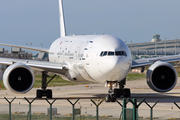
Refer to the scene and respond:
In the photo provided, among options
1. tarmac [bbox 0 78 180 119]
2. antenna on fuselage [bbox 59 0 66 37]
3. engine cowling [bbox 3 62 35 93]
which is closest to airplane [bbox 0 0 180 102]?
engine cowling [bbox 3 62 35 93]

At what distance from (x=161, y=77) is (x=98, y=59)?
5692mm

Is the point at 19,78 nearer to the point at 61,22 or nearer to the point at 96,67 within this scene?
the point at 96,67

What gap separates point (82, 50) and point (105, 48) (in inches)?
128

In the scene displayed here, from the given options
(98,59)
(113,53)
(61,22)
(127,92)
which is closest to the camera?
(113,53)

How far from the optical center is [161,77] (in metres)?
27.2

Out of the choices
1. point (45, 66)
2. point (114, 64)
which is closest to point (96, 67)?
point (114, 64)

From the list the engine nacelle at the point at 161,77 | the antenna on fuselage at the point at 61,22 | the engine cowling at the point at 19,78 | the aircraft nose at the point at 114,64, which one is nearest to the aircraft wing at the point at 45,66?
the engine cowling at the point at 19,78

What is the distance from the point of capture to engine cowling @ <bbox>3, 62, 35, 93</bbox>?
25859 millimetres

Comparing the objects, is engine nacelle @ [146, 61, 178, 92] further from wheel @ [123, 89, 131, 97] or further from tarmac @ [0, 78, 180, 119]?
wheel @ [123, 89, 131, 97]

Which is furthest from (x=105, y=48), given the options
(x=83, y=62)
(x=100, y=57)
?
(x=83, y=62)

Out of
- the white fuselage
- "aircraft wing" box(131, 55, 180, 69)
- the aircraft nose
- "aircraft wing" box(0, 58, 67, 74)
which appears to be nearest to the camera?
the aircraft nose

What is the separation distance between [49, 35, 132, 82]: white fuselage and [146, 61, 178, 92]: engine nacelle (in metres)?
3.39

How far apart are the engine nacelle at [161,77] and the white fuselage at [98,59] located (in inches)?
133

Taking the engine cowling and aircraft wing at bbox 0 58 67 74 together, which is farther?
aircraft wing at bbox 0 58 67 74
